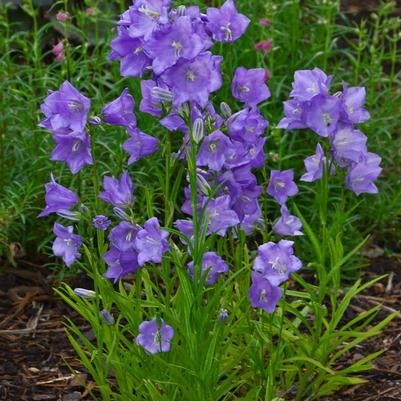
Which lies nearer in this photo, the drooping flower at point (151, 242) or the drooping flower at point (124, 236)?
the drooping flower at point (151, 242)

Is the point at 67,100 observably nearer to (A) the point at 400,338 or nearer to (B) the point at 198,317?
(B) the point at 198,317

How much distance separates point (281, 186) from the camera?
284 cm

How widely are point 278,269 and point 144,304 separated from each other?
16.8 inches

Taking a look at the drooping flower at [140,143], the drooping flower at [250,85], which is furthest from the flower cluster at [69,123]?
the drooping flower at [250,85]

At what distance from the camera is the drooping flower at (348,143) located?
2635mm

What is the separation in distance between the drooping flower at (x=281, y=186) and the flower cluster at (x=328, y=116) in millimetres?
70

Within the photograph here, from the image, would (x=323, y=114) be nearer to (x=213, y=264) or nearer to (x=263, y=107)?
(x=213, y=264)

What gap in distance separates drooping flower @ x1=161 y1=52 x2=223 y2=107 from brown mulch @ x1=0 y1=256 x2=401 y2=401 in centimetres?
113

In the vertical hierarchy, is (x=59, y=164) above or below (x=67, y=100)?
below

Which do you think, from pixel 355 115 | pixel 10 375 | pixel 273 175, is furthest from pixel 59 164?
pixel 355 115

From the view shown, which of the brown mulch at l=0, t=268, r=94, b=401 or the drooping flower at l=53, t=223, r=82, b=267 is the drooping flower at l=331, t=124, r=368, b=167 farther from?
the brown mulch at l=0, t=268, r=94, b=401

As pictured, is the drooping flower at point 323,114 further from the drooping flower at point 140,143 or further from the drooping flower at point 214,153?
the drooping flower at point 140,143

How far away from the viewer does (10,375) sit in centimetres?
339

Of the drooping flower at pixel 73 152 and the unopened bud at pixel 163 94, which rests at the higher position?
the unopened bud at pixel 163 94
